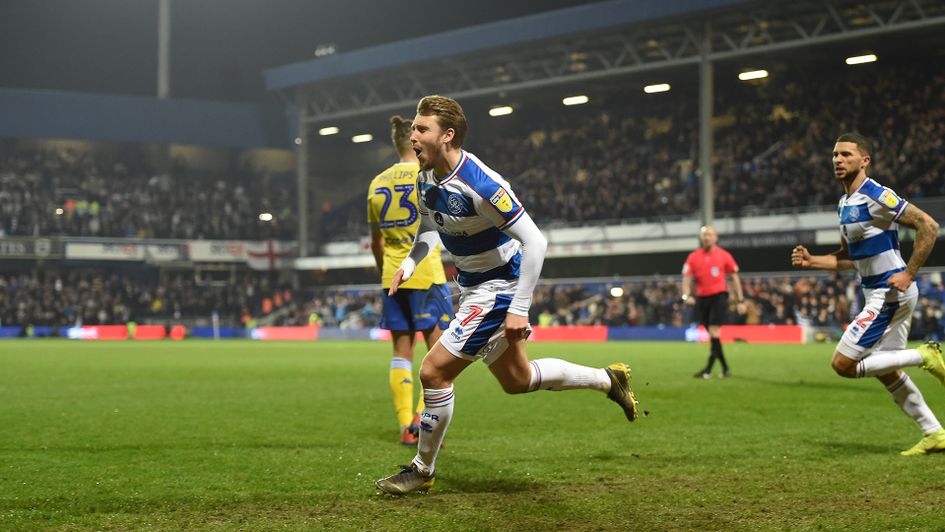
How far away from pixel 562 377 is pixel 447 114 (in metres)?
1.81

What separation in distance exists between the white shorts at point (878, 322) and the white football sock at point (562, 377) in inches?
85.9

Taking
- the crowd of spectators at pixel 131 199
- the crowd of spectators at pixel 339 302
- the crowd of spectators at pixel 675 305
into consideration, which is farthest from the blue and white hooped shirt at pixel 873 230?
the crowd of spectators at pixel 131 199

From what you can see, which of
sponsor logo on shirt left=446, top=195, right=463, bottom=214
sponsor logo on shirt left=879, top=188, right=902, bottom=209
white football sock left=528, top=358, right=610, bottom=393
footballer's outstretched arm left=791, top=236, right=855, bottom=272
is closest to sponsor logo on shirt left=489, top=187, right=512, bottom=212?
sponsor logo on shirt left=446, top=195, right=463, bottom=214

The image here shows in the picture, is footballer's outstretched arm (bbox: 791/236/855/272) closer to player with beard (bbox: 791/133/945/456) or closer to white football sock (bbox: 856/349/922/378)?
player with beard (bbox: 791/133/945/456)

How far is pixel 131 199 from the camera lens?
2128 inches

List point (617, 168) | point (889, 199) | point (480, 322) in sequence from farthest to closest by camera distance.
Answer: point (617, 168) → point (889, 199) → point (480, 322)

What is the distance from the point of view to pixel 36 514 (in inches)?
206

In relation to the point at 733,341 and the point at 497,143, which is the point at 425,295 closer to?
the point at 733,341

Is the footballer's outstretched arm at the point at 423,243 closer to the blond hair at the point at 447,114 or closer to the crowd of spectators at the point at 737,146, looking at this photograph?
the blond hair at the point at 447,114

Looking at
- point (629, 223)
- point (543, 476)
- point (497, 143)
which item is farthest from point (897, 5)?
point (543, 476)

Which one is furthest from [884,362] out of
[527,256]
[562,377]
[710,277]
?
[710,277]

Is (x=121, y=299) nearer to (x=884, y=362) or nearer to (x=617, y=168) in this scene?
(x=617, y=168)

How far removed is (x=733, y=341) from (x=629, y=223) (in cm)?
1061

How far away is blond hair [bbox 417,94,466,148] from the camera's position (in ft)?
18.7
